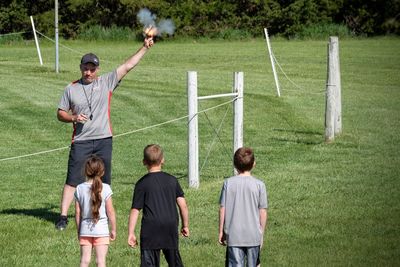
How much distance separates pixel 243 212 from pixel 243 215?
0.02m

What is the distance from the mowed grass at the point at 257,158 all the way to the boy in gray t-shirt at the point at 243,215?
1.52 m

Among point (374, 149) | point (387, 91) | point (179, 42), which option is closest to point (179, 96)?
point (387, 91)

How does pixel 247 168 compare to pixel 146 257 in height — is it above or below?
above

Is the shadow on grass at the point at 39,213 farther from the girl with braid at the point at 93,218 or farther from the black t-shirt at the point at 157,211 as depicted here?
the black t-shirt at the point at 157,211

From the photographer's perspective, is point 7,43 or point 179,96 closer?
point 179,96

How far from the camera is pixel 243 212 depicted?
25.2 ft

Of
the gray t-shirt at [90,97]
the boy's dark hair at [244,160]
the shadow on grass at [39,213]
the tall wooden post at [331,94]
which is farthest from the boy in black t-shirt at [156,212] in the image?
the tall wooden post at [331,94]

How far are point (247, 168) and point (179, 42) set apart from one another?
144 feet

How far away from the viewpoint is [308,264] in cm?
909

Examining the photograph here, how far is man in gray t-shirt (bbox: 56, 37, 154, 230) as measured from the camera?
10914mm

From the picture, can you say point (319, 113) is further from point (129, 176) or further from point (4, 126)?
point (129, 176)

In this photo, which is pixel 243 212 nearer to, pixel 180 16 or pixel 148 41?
pixel 148 41

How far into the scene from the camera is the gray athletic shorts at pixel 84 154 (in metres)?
11.2

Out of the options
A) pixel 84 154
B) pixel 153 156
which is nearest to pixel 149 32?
pixel 84 154
